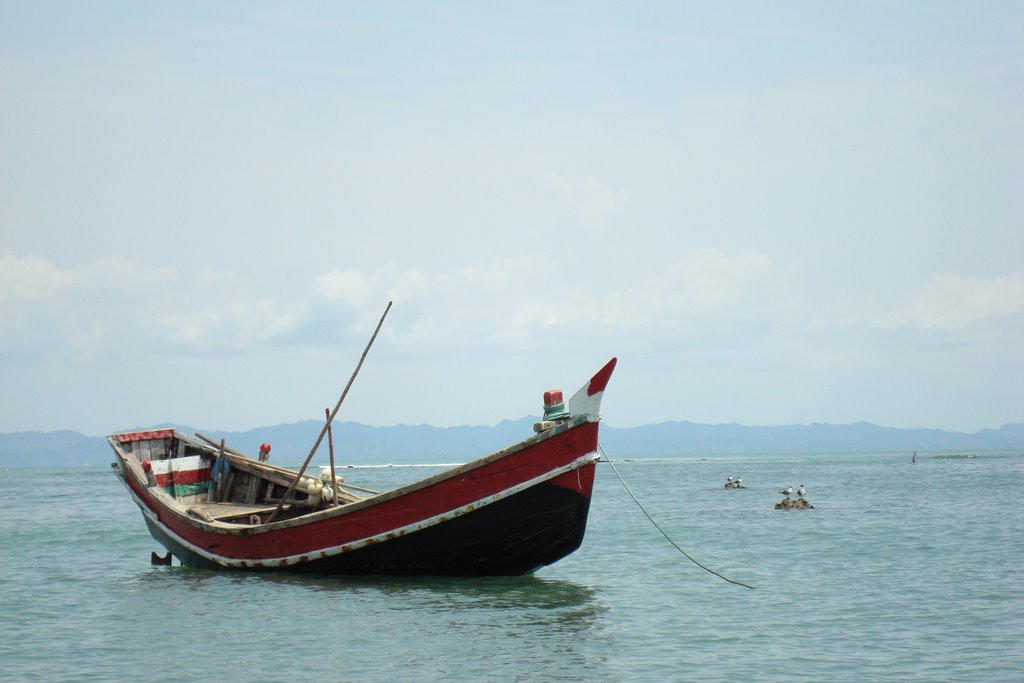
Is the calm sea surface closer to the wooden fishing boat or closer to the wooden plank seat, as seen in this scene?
the wooden fishing boat

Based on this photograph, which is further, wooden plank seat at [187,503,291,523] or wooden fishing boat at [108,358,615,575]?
wooden plank seat at [187,503,291,523]

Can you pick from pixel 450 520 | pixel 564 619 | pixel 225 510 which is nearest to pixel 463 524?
pixel 450 520

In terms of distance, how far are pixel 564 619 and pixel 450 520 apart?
239 cm

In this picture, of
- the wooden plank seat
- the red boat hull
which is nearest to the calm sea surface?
the red boat hull

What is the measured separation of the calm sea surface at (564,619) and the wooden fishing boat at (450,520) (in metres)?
0.51

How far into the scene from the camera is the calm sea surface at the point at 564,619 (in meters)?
13.2

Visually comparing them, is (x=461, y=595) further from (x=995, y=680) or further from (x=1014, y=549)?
(x=1014, y=549)

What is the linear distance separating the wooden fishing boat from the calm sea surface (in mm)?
513

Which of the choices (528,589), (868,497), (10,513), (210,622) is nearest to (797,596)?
(528,589)

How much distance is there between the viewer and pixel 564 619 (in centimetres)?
1612

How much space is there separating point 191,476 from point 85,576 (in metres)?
3.10

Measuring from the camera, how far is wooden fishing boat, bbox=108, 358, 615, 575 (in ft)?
54.0

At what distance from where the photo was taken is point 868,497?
51.9 meters

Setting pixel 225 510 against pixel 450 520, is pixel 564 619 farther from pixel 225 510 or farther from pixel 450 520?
pixel 225 510
